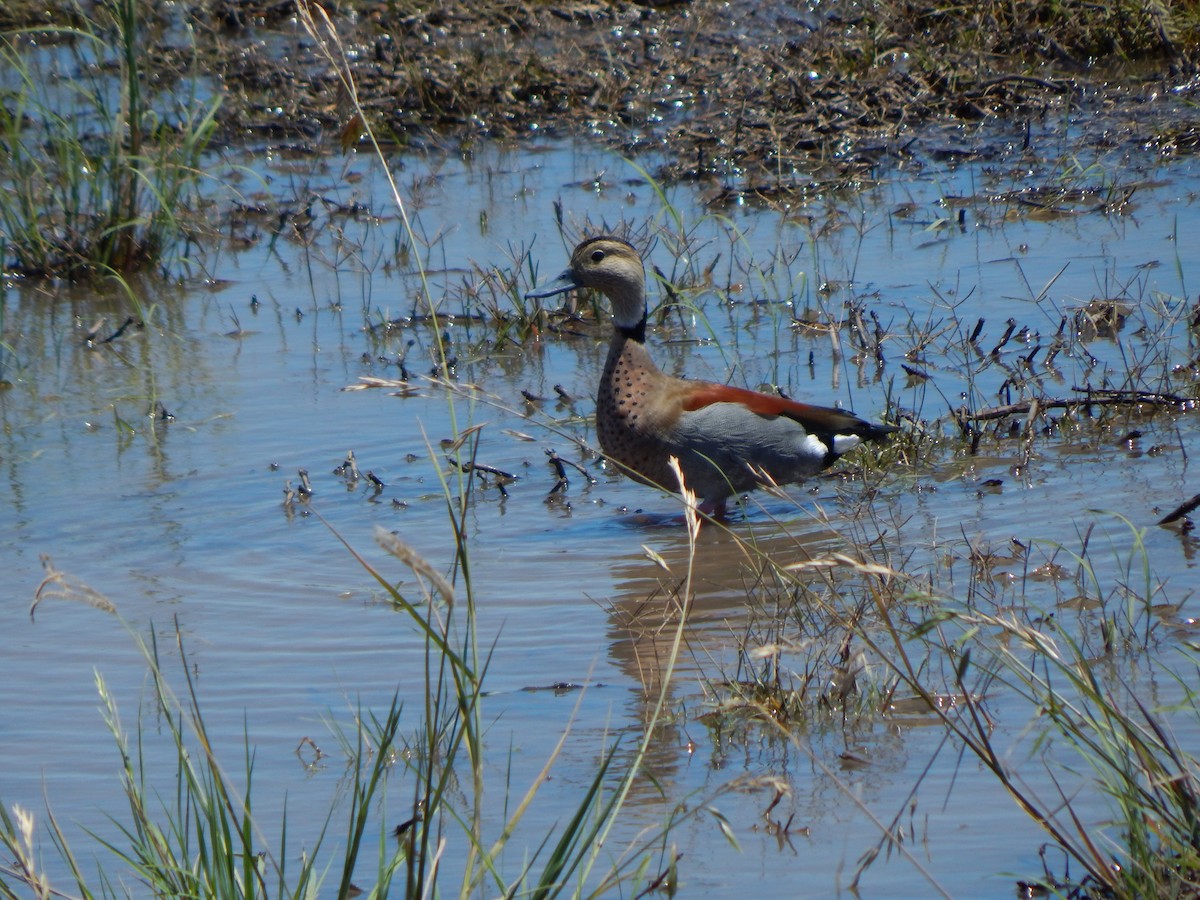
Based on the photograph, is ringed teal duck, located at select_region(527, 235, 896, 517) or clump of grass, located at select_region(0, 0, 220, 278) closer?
ringed teal duck, located at select_region(527, 235, 896, 517)

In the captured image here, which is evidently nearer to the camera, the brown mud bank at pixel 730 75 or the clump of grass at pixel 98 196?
the clump of grass at pixel 98 196

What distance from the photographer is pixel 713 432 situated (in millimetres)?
5707

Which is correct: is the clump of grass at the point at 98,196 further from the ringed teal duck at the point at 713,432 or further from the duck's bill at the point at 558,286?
the ringed teal duck at the point at 713,432

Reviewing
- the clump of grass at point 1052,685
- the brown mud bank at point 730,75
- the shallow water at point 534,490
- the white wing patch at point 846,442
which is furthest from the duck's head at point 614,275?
the brown mud bank at point 730,75

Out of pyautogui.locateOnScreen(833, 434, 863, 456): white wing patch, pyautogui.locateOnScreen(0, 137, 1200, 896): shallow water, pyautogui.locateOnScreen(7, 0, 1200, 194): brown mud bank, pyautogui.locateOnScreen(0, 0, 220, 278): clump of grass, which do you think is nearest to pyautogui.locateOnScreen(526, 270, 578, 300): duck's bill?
pyautogui.locateOnScreen(0, 137, 1200, 896): shallow water

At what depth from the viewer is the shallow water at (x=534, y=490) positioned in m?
3.37

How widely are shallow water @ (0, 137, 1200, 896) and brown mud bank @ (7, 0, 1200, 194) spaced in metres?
0.52

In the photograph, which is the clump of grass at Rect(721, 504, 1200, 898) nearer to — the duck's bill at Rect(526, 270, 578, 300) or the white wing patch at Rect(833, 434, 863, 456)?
the white wing patch at Rect(833, 434, 863, 456)

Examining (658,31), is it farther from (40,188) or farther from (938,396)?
(938,396)

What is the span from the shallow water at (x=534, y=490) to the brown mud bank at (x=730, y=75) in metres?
0.52

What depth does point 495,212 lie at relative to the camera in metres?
9.07

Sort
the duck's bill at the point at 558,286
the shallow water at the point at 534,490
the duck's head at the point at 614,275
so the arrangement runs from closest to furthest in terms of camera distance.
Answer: the shallow water at the point at 534,490, the duck's head at the point at 614,275, the duck's bill at the point at 558,286

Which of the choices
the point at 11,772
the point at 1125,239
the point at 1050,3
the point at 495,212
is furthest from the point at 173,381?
the point at 1050,3

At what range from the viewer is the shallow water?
132 inches
